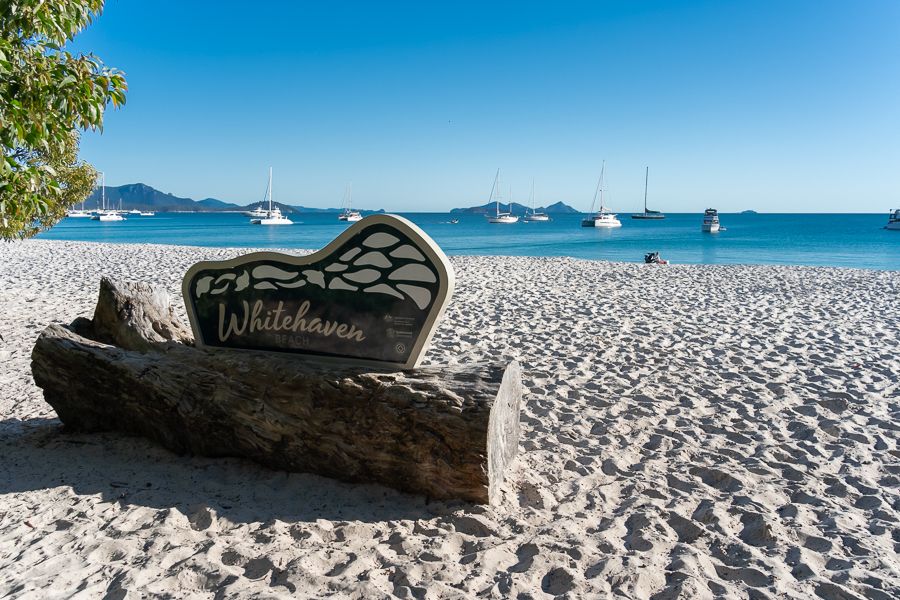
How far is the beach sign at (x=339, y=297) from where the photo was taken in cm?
354

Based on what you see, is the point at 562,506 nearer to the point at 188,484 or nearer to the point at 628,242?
the point at 188,484

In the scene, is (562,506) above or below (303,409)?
below

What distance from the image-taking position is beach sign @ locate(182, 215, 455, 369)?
3.54 metres

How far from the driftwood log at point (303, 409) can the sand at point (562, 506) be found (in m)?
0.13

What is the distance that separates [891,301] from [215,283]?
1274cm

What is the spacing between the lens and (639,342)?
7.56 m

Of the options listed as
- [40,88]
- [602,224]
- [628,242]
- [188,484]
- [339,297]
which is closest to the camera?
[40,88]

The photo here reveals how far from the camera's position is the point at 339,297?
373 cm

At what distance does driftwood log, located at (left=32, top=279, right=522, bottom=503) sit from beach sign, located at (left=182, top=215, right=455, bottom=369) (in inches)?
5.4

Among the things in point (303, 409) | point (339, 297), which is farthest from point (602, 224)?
point (303, 409)

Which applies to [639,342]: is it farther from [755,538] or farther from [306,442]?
[306,442]

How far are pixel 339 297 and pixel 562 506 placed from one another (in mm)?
1881

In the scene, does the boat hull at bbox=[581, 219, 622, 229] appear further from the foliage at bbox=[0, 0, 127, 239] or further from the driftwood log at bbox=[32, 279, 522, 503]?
the foliage at bbox=[0, 0, 127, 239]

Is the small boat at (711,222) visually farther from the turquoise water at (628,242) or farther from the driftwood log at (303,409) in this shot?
the driftwood log at (303,409)
